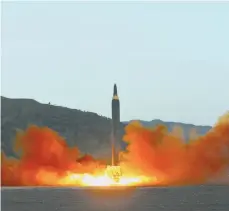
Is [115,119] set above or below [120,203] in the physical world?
above

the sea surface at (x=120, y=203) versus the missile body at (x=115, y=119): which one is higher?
the missile body at (x=115, y=119)

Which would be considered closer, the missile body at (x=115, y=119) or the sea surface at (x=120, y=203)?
the sea surface at (x=120, y=203)

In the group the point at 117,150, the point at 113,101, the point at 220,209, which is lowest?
the point at 220,209

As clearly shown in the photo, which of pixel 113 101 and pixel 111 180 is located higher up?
pixel 113 101

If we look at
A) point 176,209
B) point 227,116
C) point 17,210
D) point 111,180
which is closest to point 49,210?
point 17,210

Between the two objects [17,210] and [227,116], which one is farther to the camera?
[227,116]

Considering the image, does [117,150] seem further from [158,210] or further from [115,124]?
[158,210]

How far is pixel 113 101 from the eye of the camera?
164 m

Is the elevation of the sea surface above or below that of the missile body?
below

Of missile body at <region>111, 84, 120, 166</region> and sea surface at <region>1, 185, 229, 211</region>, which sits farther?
missile body at <region>111, 84, 120, 166</region>

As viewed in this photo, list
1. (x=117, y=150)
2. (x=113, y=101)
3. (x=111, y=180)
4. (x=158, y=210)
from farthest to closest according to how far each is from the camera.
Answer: (x=111, y=180) → (x=117, y=150) → (x=113, y=101) → (x=158, y=210)

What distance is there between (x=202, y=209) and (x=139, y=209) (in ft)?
40.3

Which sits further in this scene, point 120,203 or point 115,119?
point 115,119

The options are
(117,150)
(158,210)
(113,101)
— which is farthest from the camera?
(117,150)
